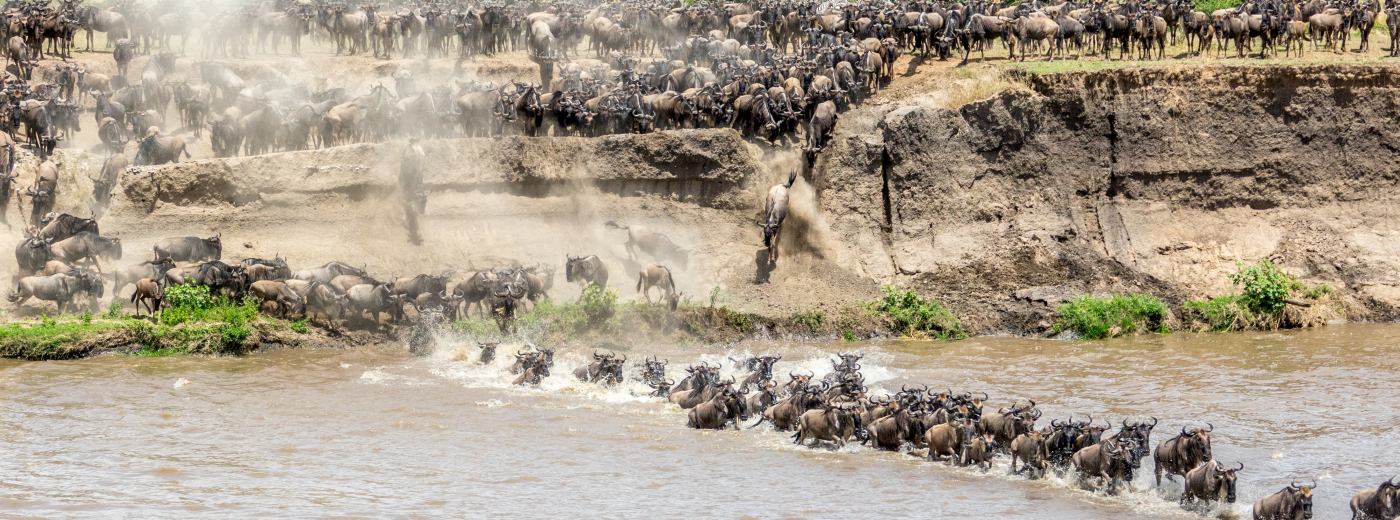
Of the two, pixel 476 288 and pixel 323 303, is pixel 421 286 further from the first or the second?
pixel 323 303

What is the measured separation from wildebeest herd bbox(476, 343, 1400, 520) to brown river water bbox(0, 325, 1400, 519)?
0.71ft

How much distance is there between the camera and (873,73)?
28.2 metres

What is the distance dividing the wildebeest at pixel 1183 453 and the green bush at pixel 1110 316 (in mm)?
9244

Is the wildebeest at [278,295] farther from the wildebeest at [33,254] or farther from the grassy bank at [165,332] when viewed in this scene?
the wildebeest at [33,254]

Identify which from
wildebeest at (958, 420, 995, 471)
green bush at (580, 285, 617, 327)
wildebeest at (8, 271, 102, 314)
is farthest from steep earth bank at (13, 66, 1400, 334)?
wildebeest at (958, 420, 995, 471)

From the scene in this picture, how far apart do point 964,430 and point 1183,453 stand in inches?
84.6

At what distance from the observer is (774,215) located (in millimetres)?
25250

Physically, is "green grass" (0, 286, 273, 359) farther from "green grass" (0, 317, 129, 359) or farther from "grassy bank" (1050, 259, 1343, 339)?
"grassy bank" (1050, 259, 1343, 339)

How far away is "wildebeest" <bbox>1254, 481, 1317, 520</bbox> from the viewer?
12781mm

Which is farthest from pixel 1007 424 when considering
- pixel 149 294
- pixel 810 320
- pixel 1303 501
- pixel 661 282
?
pixel 149 294

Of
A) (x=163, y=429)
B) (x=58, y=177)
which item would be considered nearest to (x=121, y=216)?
(x=58, y=177)

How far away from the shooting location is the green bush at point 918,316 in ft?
78.7

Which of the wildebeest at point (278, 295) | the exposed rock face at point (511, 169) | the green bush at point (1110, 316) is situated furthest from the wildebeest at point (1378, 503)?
the wildebeest at point (278, 295)

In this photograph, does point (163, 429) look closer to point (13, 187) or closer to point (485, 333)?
point (485, 333)
